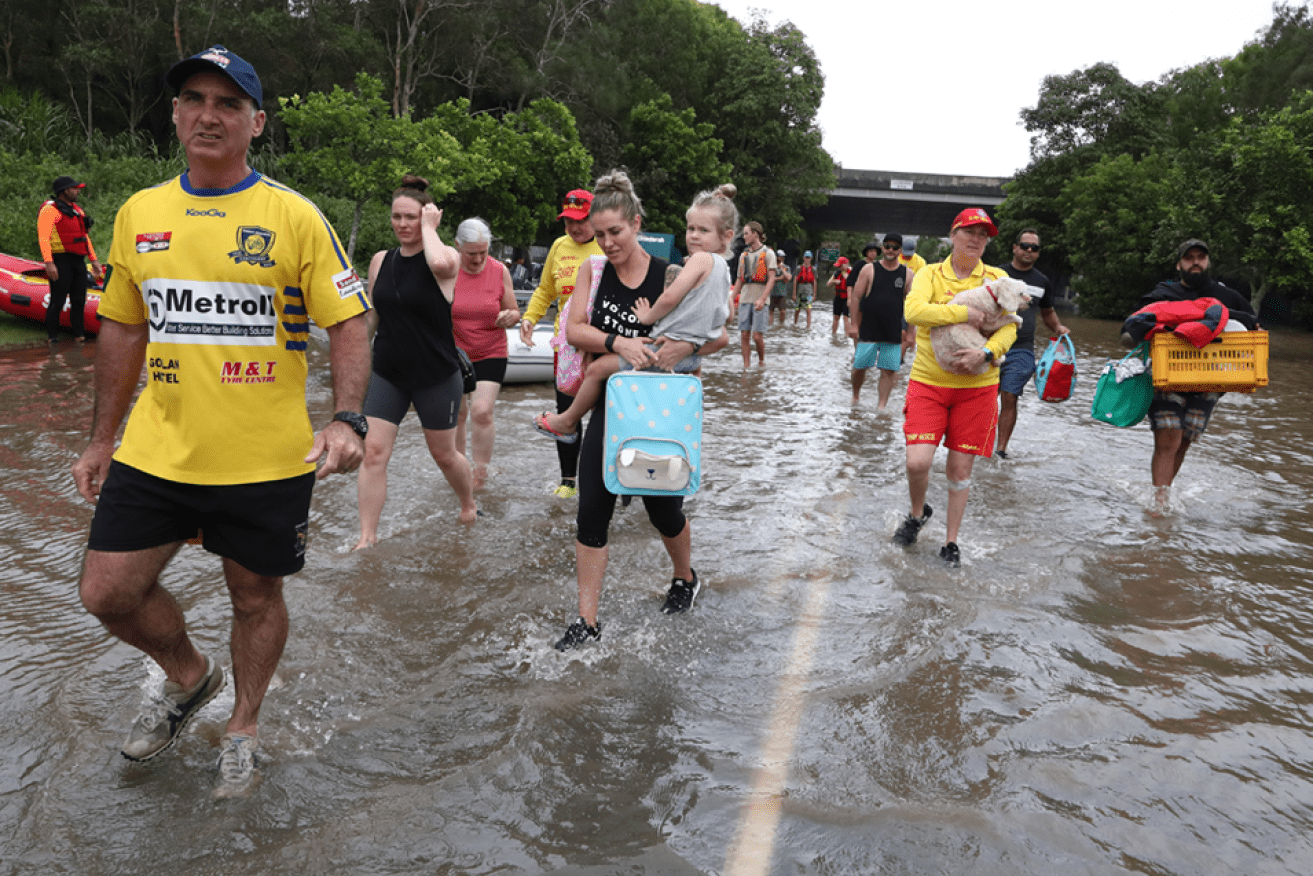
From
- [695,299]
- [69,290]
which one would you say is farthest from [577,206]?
[69,290]

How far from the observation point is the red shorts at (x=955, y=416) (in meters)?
5.34

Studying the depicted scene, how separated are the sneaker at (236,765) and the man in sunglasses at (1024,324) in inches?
257

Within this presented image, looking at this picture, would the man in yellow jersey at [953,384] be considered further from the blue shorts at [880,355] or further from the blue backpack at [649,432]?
the blue shorts at [880,355]

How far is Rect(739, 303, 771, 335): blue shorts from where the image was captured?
13.7m

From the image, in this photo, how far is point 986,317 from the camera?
5230 millimetres

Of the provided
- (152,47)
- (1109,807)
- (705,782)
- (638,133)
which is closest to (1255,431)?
(1109,807)

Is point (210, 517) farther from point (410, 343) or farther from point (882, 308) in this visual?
point (882, 308)

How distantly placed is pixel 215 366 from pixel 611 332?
6.00 ft

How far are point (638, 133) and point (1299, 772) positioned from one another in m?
44.7

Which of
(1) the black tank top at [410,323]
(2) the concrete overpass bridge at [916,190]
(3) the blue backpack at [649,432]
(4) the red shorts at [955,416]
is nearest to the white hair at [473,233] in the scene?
(1) the black tank top at [410,323]

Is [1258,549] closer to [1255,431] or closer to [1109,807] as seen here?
[1109,807]

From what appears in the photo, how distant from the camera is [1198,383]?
21.3ft

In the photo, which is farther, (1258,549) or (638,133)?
(638,133)

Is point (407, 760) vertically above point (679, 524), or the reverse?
point (679, 524)
